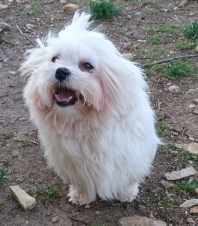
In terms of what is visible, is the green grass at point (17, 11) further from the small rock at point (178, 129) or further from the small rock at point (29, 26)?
the small rock at point (178, 129)

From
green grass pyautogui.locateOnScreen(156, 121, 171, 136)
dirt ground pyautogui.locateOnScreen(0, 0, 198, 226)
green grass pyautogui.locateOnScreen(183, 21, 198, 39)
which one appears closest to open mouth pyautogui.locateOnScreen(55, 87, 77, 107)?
dirt ground pyautogui.locateOnScreen(0, 0, 198, 226)

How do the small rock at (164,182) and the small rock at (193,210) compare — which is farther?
the small rock at (164,182)

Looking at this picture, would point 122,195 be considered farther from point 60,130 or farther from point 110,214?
point 60,130

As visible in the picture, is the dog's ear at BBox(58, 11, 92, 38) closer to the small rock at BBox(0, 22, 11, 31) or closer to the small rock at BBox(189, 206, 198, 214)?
the small rock at BBox(189, 206, 198, 214)

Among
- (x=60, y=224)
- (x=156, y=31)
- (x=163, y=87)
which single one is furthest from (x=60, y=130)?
(x=156, y=31)

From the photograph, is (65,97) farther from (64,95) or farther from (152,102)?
(152,102)

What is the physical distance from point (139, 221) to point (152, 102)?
1.37m

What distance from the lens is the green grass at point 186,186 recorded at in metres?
2.96

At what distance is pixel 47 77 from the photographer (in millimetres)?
2193

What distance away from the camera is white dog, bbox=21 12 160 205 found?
2217 millimetres

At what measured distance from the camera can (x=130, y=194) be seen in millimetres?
2887

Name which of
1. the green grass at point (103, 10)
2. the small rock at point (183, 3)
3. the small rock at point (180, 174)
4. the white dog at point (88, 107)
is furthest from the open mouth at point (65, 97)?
the small rock at point (183, 3)

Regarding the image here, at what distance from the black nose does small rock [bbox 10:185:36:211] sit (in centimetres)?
102

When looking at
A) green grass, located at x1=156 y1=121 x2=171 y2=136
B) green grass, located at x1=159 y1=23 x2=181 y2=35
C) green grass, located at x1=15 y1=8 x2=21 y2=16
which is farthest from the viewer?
green grass, located at x1=15 y1=8 x2=21 y2=16
